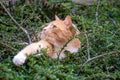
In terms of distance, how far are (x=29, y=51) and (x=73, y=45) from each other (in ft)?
1.15

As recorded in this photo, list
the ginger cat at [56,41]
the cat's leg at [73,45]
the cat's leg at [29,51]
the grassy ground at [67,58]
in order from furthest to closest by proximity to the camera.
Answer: the cat's leg at [73,45]
the ginger cat at [56,41]
the cat's leg at [29,51]
the grassy ground at [67,58]

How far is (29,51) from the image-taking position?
2.37 meters

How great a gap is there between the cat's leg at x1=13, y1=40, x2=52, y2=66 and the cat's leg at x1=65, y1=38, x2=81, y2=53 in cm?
14

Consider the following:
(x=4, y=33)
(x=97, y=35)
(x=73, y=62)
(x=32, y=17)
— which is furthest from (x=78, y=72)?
(x=32, y=17)

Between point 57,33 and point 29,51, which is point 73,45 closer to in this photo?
point 57,33

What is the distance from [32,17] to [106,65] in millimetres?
1105

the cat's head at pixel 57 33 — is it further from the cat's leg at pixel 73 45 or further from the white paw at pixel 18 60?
the white paw at pixel 18 60

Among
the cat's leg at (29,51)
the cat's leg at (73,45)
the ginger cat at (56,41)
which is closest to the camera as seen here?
the cat's leg at (29,51)

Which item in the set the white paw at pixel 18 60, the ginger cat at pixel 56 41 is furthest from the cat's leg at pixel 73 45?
the white paw at pixel 18 60

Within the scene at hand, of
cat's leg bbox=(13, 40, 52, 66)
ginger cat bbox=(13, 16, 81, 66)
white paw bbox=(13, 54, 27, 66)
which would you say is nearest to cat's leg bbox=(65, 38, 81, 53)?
ginger cat bbox=(13, 16, 81, 66)

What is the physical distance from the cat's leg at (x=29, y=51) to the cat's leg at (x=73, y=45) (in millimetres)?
142

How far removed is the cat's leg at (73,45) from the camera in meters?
2.55

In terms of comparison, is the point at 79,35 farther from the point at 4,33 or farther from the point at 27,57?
the point at 4,33

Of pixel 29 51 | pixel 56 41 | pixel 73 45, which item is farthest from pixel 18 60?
pixel 73 45
